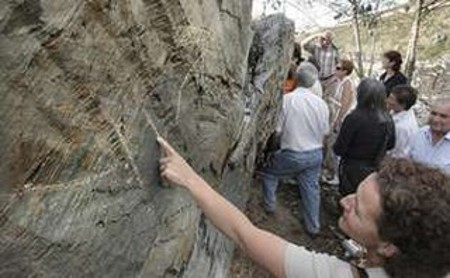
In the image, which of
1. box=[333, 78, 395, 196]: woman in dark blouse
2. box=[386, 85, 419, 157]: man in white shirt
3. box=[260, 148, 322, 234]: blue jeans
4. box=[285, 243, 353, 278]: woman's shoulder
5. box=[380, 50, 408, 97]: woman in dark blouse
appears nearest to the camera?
box=[285, 243, 353, 278]: woman's shoulder

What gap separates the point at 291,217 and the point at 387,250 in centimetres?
548

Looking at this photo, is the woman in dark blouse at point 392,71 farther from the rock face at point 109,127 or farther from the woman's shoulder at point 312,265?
the woman's shoulder at point 312,265

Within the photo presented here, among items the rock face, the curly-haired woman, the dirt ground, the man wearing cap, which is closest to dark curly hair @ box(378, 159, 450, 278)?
the curly-haired woman

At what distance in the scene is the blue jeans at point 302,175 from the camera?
7168 millimetres

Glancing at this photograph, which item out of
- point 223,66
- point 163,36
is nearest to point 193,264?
point 223,66

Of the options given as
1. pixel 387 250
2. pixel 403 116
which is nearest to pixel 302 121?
pixel 403 116

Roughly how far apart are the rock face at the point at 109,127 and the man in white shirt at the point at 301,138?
2.03m

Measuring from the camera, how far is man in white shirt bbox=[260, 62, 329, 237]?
691 cm

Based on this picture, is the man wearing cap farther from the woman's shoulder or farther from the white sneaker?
the woman's shoulder

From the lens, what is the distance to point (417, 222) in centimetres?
241

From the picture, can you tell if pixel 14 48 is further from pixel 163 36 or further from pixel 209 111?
pixel 209 111

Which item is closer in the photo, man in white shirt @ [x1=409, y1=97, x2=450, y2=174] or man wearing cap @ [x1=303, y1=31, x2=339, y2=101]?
man in white shirt @ [x1=409, y1=97, x2=450, y2=174]

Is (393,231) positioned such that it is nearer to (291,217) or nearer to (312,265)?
(312,265)

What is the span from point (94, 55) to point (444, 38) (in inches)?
649
